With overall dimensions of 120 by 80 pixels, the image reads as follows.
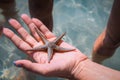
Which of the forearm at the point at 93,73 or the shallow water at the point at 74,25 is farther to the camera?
the shallow water at the point at 74,25

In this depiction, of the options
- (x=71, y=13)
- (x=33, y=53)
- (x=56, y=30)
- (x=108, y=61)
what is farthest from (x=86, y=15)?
(x=33, y=53)

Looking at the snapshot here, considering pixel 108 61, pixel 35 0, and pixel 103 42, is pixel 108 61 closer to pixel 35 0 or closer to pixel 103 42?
pixel 103 42

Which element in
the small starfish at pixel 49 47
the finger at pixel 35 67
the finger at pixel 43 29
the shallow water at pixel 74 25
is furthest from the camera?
the shallow water at pixel 74 25

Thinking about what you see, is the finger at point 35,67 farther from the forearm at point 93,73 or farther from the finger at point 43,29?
the finger at point 43,29

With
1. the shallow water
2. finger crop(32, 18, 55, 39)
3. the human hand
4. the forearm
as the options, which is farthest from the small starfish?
the shallow water

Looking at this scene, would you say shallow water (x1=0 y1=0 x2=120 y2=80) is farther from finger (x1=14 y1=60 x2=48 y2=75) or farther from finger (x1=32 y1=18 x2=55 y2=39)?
finger (x1=14 y1=60 x2=48 y2=75)

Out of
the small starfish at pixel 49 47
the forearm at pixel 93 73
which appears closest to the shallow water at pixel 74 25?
the small starfish at pixel 49 47

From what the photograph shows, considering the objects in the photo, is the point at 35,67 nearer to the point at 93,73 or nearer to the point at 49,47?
the point at 49,47
